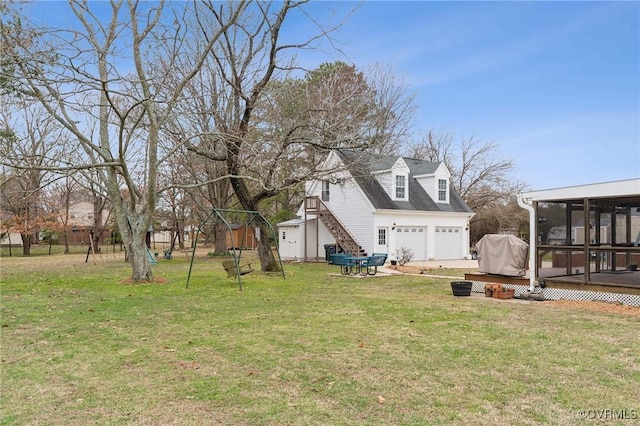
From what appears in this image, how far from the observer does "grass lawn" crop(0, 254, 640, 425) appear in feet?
13.5

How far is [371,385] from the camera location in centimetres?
480

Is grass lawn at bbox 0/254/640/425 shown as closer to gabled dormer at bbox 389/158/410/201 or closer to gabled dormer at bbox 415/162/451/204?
gabled dormer at bbox 389/158/410/201

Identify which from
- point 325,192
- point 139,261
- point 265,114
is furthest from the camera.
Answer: point 325,192

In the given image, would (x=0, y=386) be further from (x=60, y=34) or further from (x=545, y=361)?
(x=60, y=34)

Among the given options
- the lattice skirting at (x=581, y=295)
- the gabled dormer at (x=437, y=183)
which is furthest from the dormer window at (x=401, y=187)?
the lattice skirting at (x=581, y=295)

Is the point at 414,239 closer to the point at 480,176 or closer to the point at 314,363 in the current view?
the point at 480,176

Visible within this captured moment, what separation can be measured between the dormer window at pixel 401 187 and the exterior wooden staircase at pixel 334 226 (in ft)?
12.6

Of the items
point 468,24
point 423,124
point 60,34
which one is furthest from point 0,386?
point 423,124

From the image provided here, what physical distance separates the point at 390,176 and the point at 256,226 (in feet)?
35.4

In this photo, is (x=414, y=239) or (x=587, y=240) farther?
(x=414, y=239)

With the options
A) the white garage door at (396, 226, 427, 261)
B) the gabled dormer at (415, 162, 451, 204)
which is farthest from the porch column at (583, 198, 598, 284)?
the gabled dormer at (415, 162, 451, 204)

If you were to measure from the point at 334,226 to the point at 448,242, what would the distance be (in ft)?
24.6

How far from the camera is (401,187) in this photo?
26828mm

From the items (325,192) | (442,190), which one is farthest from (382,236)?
(442,190)
